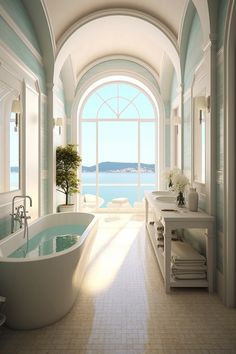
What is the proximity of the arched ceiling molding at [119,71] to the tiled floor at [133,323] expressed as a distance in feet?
15.8

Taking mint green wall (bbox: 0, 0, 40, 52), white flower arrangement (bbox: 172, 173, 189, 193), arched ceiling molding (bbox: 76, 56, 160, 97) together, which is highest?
arched ceiling molding (bbox: 76, 56, 160, 97)

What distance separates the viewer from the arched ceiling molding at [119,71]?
6855 millimetres

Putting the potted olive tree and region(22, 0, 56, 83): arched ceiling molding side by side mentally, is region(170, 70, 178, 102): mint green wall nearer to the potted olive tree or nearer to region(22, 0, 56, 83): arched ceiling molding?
the potted olive tree

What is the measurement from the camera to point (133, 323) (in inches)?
92.2

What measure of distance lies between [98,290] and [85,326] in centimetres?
69

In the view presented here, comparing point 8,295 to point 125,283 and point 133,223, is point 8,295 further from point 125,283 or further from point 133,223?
point 133,223

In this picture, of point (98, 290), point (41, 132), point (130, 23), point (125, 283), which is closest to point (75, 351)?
A: point (98, 290)

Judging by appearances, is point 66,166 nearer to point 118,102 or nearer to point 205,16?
point 118,102

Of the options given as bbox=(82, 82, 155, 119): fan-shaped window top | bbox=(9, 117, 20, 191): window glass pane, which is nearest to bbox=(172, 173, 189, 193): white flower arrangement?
bbox=(9, 117, 20, 191): window glass pane

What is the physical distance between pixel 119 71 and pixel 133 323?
591 centimetres

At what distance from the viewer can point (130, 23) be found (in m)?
5.05

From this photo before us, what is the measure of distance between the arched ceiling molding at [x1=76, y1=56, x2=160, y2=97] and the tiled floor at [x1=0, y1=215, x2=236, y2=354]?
15.8 feet

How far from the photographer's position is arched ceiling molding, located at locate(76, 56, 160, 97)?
686cm

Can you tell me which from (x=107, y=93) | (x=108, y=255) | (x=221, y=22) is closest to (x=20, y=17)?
(x=221, y=22)
